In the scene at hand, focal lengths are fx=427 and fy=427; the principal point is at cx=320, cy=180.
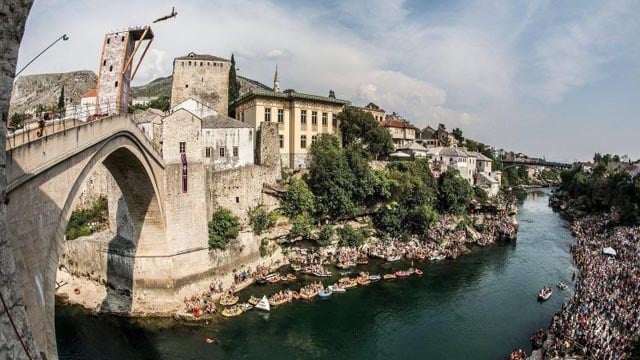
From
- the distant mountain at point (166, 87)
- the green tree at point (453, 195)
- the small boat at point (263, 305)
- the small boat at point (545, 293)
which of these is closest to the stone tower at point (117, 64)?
the small boat at point (263, 305)

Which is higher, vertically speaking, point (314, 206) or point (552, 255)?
point (314, 206)

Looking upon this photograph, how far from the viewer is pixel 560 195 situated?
105 metres

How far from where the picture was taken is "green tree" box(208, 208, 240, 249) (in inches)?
1289

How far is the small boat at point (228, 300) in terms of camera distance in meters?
30.1

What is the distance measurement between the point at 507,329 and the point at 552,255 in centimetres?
2528

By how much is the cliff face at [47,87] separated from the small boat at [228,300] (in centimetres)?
6273

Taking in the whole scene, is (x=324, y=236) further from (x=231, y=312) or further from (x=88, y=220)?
(x=88, y=220)

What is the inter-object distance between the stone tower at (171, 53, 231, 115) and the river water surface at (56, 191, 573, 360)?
82.6 ft

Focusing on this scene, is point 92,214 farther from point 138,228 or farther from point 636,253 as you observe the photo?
point 636,253

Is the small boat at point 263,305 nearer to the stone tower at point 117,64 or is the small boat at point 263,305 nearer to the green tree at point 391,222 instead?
the stone tower at point 117,64

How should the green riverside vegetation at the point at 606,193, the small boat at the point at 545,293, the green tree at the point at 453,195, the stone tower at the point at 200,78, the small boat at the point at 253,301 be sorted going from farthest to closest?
the green riverside vegetation at the point at 606,193, the green tree at the point at 453,195, the stone tower at the point at 200,78, the small boat at the point at 545,293, the small boat at the point at 253,301

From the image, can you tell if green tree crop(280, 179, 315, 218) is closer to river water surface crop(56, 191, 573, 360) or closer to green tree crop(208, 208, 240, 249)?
green tree crop(208, 208, 240, 249)

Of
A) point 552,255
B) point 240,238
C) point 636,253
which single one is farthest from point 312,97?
point 636,253

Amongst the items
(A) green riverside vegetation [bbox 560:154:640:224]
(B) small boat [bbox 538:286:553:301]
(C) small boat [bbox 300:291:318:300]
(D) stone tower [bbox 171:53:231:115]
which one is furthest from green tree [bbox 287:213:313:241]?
(A) green riverside vegetation [bbox 560:154:640:224]
